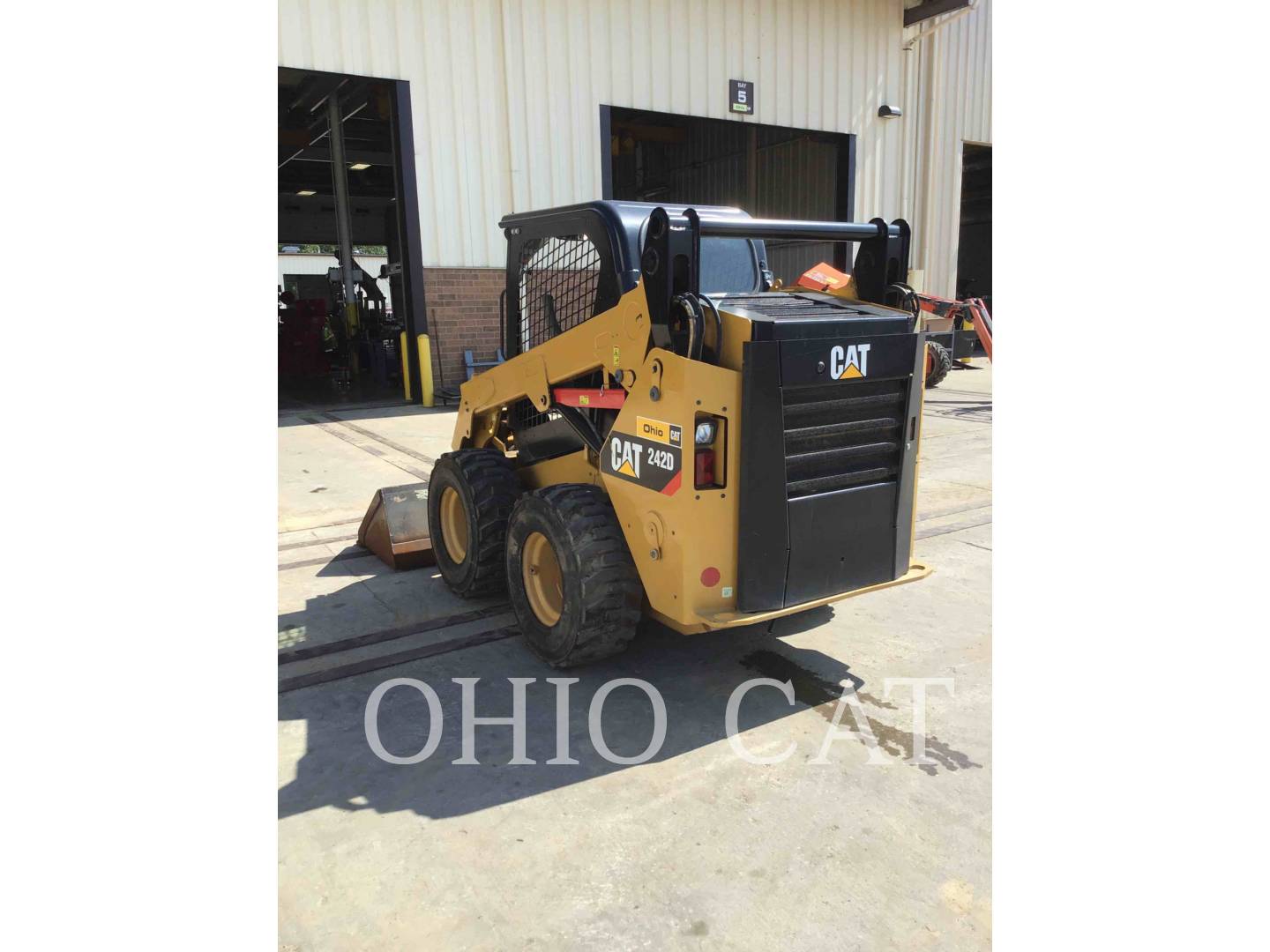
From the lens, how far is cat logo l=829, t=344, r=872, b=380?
11.4 feet

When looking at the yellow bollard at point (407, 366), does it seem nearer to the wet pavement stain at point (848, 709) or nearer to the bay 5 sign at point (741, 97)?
the bay 5 sign at point (741, 97)

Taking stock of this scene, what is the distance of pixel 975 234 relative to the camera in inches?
1158

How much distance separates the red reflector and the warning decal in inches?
3.1

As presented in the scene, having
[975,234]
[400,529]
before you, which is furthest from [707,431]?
[975,234]

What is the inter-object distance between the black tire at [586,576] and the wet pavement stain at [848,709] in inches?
28.0

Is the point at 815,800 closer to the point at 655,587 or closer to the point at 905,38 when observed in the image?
the point at 655,587

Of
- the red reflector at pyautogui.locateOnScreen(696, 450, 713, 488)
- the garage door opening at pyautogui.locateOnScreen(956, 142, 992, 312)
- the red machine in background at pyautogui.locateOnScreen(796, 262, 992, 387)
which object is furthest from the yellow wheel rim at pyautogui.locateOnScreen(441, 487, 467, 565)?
the garage door opening at pyautogui.locateOnScreen(956, 142, 992, 312)

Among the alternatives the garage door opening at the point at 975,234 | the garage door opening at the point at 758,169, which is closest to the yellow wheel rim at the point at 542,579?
the garage door opening at the point at 758,169

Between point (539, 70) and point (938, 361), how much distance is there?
24.6ft

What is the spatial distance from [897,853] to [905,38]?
17.3 m

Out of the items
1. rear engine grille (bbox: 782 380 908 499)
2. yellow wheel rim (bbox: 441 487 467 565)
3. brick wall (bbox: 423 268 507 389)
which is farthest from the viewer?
brick wall (bbox: 423 268 507 389)

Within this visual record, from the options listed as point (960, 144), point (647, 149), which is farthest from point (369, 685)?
point (647, 149)

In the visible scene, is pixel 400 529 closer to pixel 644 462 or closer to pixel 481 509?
pixel 481 509

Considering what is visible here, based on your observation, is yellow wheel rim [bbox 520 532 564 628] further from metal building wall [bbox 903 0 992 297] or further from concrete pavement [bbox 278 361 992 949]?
metal building wall [bbox 903 0 992 297]
